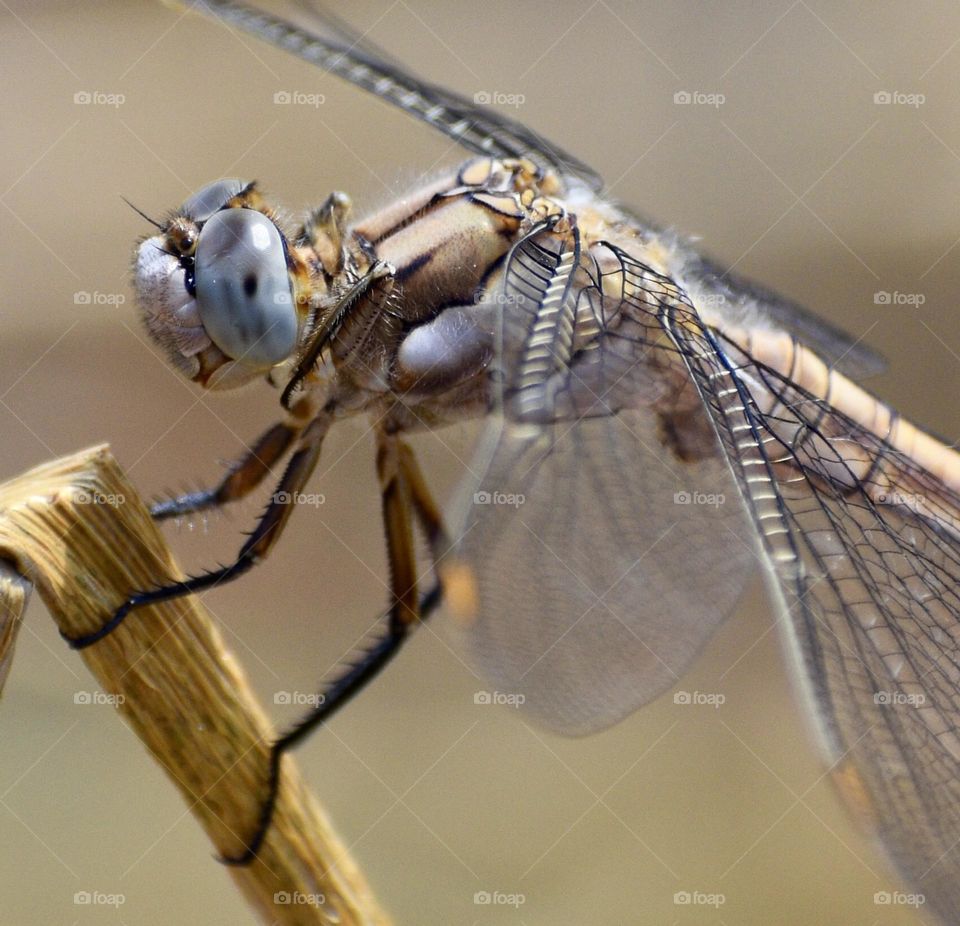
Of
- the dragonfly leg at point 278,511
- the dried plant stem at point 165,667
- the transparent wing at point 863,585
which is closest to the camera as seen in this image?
the dried plant stem at point 165,667

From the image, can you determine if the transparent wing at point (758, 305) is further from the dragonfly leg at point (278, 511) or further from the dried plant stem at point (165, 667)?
the dried plant stem at point (165, 667)

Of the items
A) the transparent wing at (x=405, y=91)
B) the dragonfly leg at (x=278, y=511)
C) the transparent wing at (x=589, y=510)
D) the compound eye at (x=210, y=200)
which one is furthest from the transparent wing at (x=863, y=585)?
the compound eye at (x=210, y=200)

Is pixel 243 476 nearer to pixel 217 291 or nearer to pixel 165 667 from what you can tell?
pixel 217 291

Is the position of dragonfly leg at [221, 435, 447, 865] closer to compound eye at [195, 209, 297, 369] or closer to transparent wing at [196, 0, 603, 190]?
compound eye at [195, 209, 297, 369]

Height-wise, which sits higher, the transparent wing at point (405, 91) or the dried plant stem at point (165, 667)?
the transparent wing at point (405, 91)

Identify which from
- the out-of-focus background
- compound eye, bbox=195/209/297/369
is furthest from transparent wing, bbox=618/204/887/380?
the out-of-focus background

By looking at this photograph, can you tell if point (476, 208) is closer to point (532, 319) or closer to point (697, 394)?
point (532, 319)
